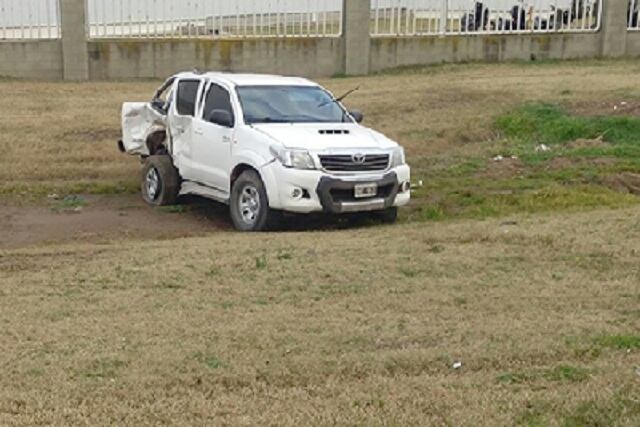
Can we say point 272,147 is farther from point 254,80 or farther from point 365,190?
point 254,80

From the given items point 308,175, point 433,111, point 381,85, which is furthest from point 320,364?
point 381,85

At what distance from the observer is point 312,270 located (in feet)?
23.6

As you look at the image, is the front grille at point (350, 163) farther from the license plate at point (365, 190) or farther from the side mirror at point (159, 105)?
the side mirror at point (159, 105)

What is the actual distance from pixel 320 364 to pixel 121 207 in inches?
286

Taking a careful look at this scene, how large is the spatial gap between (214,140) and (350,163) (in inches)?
74.0

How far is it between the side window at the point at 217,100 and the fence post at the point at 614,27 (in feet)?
60.0

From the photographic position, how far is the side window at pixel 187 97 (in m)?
11.3

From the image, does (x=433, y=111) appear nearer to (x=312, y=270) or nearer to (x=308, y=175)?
(x=308, y=175)

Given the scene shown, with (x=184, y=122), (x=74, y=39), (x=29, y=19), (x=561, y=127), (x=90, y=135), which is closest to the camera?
(x=184, y=122)

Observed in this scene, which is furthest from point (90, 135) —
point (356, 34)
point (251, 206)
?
point (356, 34)

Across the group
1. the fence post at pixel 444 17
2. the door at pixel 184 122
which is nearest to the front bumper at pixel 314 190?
the door at pixel 184 122

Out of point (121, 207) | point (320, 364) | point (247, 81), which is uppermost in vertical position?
point (247, 81)

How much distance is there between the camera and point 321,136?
9.91 meters

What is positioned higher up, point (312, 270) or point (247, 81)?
point (247, 81)
